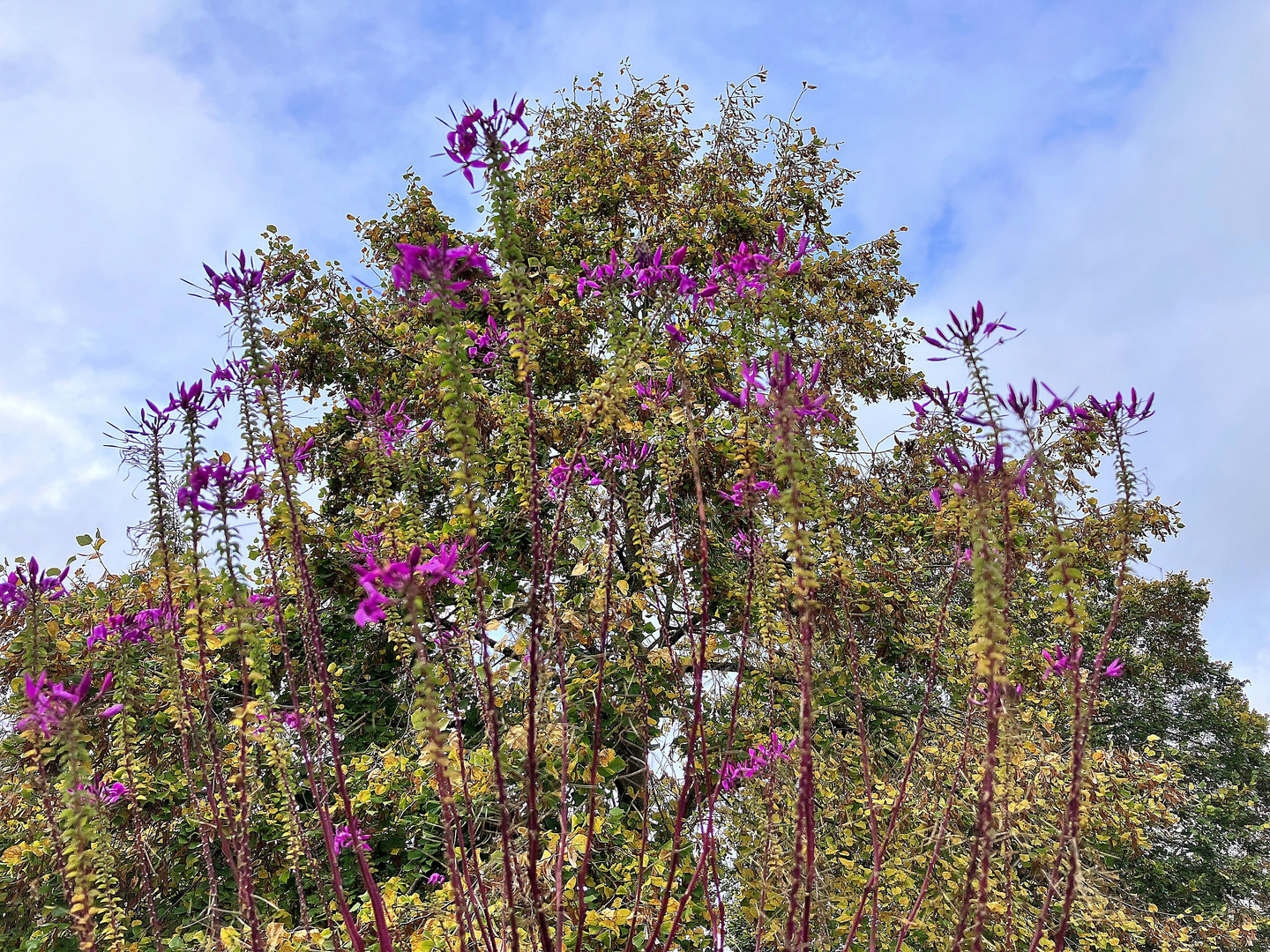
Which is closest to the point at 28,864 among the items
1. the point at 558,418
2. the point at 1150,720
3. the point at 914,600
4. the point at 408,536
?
the point at 408,536

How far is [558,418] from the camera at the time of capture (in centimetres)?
481

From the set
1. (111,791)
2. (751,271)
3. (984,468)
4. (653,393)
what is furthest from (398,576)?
(111,791)

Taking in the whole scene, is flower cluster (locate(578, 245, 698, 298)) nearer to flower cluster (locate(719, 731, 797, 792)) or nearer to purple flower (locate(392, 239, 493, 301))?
purple flower (locate(392, 239, 493, 301))

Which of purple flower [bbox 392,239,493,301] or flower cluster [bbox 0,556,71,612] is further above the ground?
purple flower [bbox 392,239,493,301]

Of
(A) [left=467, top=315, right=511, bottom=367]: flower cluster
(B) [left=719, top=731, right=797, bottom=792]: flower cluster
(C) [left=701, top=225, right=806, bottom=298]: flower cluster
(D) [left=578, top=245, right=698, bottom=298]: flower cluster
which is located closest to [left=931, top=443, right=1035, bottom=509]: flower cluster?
(C) [left=701, top=225, right=806, bottom=298]: flower cluster

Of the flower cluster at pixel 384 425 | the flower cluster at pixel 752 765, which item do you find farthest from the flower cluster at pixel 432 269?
the flower cluster at pixel 752 765

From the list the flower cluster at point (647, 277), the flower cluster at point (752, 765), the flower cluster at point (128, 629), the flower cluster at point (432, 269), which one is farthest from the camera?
the flower cluster at point (752, 765)

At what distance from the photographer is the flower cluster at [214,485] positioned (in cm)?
172

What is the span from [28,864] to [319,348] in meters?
3.77

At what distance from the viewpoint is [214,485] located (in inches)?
69.5

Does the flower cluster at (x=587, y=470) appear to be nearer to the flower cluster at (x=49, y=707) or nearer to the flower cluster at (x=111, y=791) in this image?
the flower cluster at (x=49, y=707)

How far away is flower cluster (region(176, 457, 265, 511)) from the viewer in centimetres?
172

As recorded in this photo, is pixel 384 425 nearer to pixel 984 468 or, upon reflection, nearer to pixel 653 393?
pixel 653 393

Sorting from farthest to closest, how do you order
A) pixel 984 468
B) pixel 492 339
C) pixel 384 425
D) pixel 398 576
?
pixel 384 425 < pixel 492 339 < pixel 984 468 < pixel 398 576
